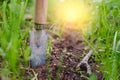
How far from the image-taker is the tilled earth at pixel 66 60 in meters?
1.49

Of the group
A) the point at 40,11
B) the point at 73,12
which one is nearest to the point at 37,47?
the point at 40,11

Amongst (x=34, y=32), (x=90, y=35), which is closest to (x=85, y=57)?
(x=90, y=35)

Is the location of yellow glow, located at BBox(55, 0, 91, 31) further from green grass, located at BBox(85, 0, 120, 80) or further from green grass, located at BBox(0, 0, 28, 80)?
green grass, located at BBox(0, 0, 28, 80)

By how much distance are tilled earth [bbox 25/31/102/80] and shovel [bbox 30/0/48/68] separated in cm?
4

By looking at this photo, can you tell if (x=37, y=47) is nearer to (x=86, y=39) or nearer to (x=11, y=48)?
(x=11, y=48)

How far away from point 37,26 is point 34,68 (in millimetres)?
219

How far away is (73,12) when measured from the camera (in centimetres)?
219

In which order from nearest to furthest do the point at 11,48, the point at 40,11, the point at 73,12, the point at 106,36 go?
the point at 11,48 < the point at 40,11 < the point at 106,36 < the point at 73,12

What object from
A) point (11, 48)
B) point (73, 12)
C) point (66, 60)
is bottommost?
point (66, 60)

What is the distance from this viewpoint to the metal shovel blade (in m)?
1.49

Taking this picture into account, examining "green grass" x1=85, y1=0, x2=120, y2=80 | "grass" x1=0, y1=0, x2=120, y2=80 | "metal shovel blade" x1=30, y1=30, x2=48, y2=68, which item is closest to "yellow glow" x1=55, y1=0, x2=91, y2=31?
"grass" x1=0, y1=0, x2=120, y2=80

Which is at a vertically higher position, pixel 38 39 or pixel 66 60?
pixel 38 39

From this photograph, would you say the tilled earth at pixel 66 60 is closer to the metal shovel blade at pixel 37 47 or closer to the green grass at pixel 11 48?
the metal shovel blade at pixel 37 47

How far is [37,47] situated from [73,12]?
750 millimetres
